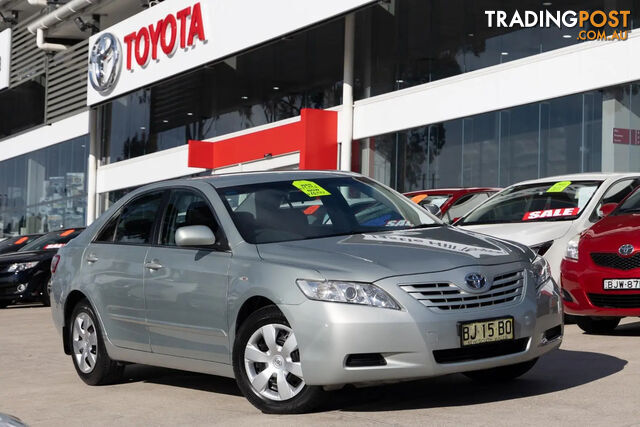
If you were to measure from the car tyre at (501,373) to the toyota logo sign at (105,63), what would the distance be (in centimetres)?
2897

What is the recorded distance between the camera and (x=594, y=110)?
2036cm

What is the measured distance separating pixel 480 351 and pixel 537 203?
19.2 ft

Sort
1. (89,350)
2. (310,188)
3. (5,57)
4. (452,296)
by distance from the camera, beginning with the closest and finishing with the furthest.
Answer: (452,296), (310,188), (89,350), (5,57)

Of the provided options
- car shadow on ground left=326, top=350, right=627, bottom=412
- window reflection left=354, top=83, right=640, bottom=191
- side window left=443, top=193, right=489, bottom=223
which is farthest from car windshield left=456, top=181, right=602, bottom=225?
window reflection left=354, top=83, right=640, bottom=191

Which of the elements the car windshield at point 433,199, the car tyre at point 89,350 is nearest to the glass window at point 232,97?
the car windshield at point 433,199

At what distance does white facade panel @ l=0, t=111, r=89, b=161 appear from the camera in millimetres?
40969

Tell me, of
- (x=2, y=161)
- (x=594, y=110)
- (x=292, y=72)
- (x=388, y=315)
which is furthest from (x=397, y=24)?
(x=2, y=161)

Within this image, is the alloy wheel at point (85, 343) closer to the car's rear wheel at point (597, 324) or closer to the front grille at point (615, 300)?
the front grille at point (615, 300)

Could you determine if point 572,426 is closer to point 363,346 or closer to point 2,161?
point 363,346

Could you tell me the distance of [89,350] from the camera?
844 centimetres

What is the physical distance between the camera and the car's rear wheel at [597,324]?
10.4 m

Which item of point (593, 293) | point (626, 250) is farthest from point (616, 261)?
point (593, 293)

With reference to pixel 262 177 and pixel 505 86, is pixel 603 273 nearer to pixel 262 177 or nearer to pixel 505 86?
pixel 262 177

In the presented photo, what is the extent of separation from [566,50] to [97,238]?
47.2 feet
